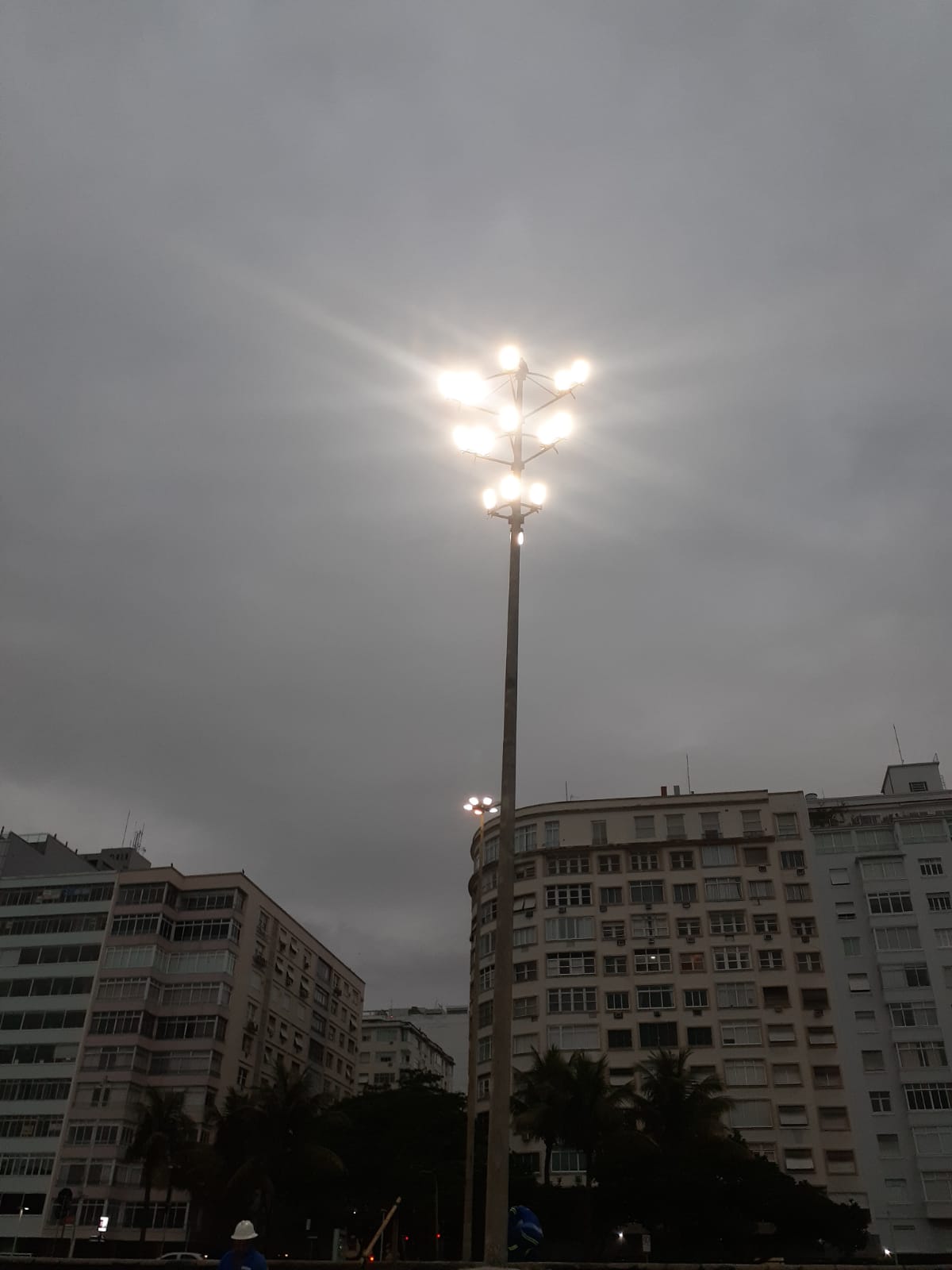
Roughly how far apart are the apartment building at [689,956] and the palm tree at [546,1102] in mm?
9767

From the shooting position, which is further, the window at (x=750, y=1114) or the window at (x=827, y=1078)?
the window at (x=827, y=1078)

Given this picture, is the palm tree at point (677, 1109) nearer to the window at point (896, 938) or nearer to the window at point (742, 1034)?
the window at point (742, 1034)

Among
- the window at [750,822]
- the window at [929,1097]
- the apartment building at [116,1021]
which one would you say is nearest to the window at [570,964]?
the window at [750,822]

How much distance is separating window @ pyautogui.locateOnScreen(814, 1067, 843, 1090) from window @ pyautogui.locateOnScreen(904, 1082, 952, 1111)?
12.6ft

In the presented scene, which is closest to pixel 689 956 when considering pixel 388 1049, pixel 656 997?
pixel 656 997

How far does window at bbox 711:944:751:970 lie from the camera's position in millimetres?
68625

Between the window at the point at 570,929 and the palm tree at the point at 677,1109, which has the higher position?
the window at the point at 570,929

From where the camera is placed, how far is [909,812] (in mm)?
75250

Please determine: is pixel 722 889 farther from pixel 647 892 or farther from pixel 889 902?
pixel 889 902

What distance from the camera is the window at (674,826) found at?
7456cm

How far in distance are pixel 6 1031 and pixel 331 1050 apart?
2989cm

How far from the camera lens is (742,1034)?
66000mm

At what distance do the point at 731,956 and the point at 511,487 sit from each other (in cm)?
5926

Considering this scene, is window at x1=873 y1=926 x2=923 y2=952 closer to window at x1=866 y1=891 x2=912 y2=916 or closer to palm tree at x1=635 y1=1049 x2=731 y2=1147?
window at x1=866 y1=891 x2=912 y2=916
